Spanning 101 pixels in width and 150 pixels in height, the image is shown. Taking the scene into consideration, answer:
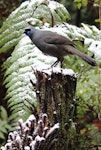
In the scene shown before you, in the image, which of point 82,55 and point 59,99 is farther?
point 82,55

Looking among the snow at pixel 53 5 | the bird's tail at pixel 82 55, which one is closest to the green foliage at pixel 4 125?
the snow at pixel 53 5

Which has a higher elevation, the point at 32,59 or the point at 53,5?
the point at 53,5

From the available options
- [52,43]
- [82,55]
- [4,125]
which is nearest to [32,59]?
[52,43]

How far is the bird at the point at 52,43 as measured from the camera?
8.85ft

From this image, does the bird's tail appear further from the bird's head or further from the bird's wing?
the bird's head

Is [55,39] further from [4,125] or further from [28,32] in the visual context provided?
[4,125]

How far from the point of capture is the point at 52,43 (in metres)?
2.78

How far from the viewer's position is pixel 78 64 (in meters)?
2.91

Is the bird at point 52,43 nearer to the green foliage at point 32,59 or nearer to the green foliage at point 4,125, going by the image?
the green foliage at point 32,59

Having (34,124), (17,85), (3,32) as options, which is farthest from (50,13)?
(34,124)

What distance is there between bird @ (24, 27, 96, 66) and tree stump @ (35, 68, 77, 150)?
26 cm

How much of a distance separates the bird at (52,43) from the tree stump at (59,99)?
26 cm

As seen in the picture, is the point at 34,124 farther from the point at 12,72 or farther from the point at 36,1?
the point at 36,1

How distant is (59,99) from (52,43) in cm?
42
